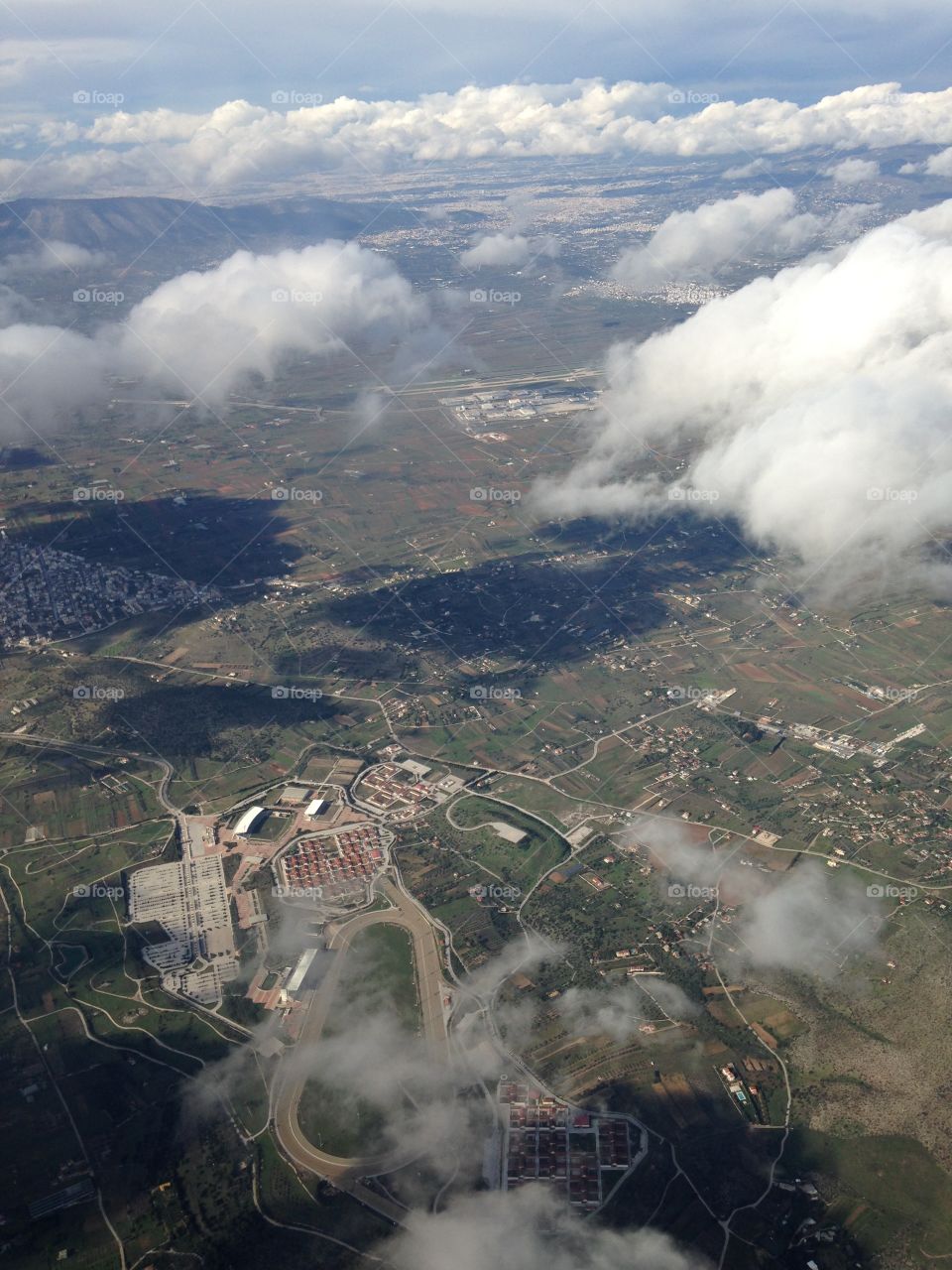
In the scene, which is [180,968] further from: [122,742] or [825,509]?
[825,509]

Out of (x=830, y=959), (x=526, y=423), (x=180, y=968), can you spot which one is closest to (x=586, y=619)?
(x=830, y=959)

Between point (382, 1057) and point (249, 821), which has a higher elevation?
point (249, 821)

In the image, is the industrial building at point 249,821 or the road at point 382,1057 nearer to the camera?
the road at point 382,1057

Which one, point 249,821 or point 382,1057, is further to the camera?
point 249,821

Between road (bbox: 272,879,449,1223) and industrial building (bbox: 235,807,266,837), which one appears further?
industrial building (bbox: 235,807,266,837)

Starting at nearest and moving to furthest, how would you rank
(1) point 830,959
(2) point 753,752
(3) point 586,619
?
1. (1) point 830,959
2. (2) point 753,752
3. (3) point 586,619

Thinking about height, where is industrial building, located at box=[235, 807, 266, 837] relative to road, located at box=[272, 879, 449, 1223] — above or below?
→ above

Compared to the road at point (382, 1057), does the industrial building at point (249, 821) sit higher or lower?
higher

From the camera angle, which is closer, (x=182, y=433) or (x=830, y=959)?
(x=830, y=959)
